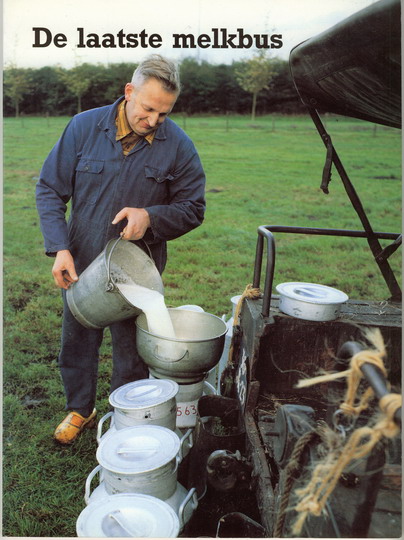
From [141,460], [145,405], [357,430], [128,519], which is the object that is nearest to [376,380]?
[357,430]

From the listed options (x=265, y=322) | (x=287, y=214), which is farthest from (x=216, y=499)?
(x=287, y=214)

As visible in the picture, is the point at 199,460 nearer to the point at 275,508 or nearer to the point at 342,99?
the point at 275,508

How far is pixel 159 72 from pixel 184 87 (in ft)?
9.95

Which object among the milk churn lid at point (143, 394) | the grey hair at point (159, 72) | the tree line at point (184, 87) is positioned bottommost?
the milk churn lid at point (143, 394)

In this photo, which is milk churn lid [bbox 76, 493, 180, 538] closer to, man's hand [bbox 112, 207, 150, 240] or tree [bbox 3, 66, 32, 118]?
man's hand [bbox 112, 207, 150, 240]

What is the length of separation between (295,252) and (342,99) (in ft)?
14.9

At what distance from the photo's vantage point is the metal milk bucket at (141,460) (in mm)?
1951

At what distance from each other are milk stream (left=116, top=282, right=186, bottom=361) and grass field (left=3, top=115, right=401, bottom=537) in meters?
0.93

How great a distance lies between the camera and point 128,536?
1.70 metres

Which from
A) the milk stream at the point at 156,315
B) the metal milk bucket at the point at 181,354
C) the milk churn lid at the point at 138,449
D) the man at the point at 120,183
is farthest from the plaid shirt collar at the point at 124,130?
the milk churn lid at the point at 138,449

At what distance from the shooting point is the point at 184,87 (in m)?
5.43

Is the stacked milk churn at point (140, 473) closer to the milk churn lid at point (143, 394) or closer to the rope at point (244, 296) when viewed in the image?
the milk churn lid at point (143, 394)

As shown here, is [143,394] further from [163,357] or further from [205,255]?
[205,255]

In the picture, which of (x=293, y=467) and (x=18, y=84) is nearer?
(x=293, y=467)
